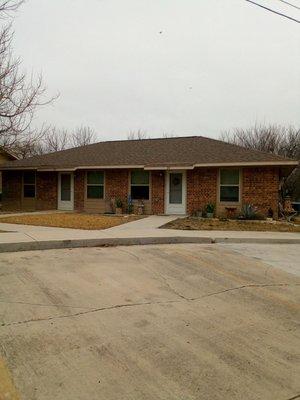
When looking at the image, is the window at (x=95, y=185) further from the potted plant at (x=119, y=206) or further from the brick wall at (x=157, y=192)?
the brick wall at (x=157, y=192)

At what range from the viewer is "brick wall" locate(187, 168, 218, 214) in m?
17.6

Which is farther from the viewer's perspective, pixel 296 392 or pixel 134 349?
pixel 134 349

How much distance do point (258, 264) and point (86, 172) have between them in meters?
13.5

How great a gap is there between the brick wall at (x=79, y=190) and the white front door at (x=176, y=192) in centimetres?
465

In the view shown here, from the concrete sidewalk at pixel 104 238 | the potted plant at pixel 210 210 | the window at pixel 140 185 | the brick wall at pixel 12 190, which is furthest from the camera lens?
the brick wall at pixel 12 190

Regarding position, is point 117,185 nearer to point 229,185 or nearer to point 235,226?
point 229,185

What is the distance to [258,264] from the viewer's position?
7.80 metres

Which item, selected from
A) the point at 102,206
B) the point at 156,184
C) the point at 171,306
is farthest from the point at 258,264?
the point at 102,206

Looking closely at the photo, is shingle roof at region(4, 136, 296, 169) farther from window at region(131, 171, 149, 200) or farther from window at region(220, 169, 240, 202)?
window at region(220, 169, 240, 202)

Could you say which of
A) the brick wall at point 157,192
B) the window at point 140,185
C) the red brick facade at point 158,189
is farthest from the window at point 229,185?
the window at point 140,185

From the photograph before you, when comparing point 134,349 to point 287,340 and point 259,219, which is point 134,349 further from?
point 259,219

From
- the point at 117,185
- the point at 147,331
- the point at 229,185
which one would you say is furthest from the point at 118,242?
the point at 117,185

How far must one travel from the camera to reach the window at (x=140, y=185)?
1867cm

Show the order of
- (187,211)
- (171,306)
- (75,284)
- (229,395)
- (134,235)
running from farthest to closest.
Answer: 1. (187,211)
2. (134,235)
3. (75,284)
4. (171,306)
5. (229,395)
